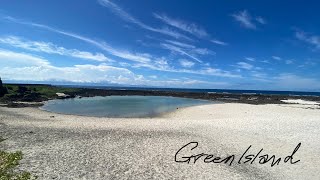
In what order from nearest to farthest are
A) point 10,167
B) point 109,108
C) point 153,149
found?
point 10,167 → point 153,149 → point 109,108

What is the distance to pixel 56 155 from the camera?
17.0 m

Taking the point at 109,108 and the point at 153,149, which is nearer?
the point at 153,149

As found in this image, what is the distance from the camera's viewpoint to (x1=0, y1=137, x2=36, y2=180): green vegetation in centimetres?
1252

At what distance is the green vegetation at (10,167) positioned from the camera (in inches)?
493

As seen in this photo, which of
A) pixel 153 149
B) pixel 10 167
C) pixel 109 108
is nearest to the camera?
pixel 10 167

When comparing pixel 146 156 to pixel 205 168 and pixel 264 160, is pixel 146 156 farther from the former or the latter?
pixel 264 160

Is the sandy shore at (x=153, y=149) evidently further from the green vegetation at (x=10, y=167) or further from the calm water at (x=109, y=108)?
the calm water at (x=109, y=108)

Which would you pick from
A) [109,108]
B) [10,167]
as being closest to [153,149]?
[10,167]

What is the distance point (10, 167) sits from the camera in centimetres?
1387

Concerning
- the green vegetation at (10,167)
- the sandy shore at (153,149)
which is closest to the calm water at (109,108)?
the sandy shore at (153,149)

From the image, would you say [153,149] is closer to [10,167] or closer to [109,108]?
[10,167]

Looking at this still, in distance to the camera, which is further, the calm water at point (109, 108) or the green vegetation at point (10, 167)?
the calm water at point (109, 108)

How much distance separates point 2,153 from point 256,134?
2016 centimetres

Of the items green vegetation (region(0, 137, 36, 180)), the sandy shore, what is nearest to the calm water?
the sandy shore
